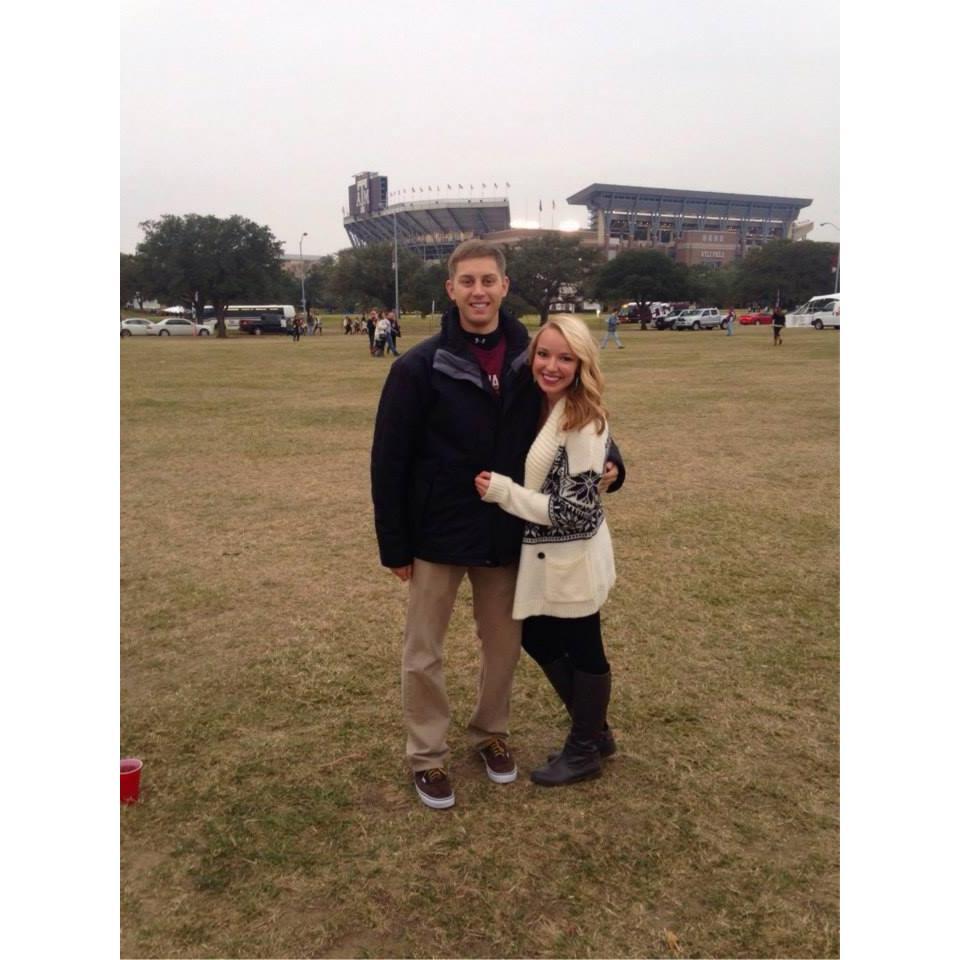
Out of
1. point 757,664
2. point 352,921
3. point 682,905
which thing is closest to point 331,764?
point 352,921

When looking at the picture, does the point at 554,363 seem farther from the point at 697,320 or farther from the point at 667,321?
the point at 667,321

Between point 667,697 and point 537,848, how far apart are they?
1.26m

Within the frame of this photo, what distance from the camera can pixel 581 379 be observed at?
274cm

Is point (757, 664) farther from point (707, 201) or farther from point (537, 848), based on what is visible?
point (707, 201)

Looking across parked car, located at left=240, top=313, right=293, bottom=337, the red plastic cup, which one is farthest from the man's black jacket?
parked car, located at left=240, top=313, right=293, bottom=337

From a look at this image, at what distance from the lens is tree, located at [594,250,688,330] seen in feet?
208

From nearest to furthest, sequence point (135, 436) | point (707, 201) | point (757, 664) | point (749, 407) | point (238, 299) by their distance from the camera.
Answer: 1. point (757, 664)
2. point (135, 436)
3. point (749, 407)
4. point (238, 299)
5. point (707, 201)

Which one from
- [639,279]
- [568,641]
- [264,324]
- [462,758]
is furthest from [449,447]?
[639,279]

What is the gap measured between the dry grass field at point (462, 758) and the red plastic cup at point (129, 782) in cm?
5

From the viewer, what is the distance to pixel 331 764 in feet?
10.9

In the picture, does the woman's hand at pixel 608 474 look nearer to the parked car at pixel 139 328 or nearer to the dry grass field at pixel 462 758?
the dry grass field at pixel 462 758

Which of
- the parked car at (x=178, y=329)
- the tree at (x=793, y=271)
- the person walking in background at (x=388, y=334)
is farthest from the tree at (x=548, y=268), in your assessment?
the person walking in background at (x=388, y=334)

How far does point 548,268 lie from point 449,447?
205 ft

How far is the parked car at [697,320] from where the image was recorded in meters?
51.8
